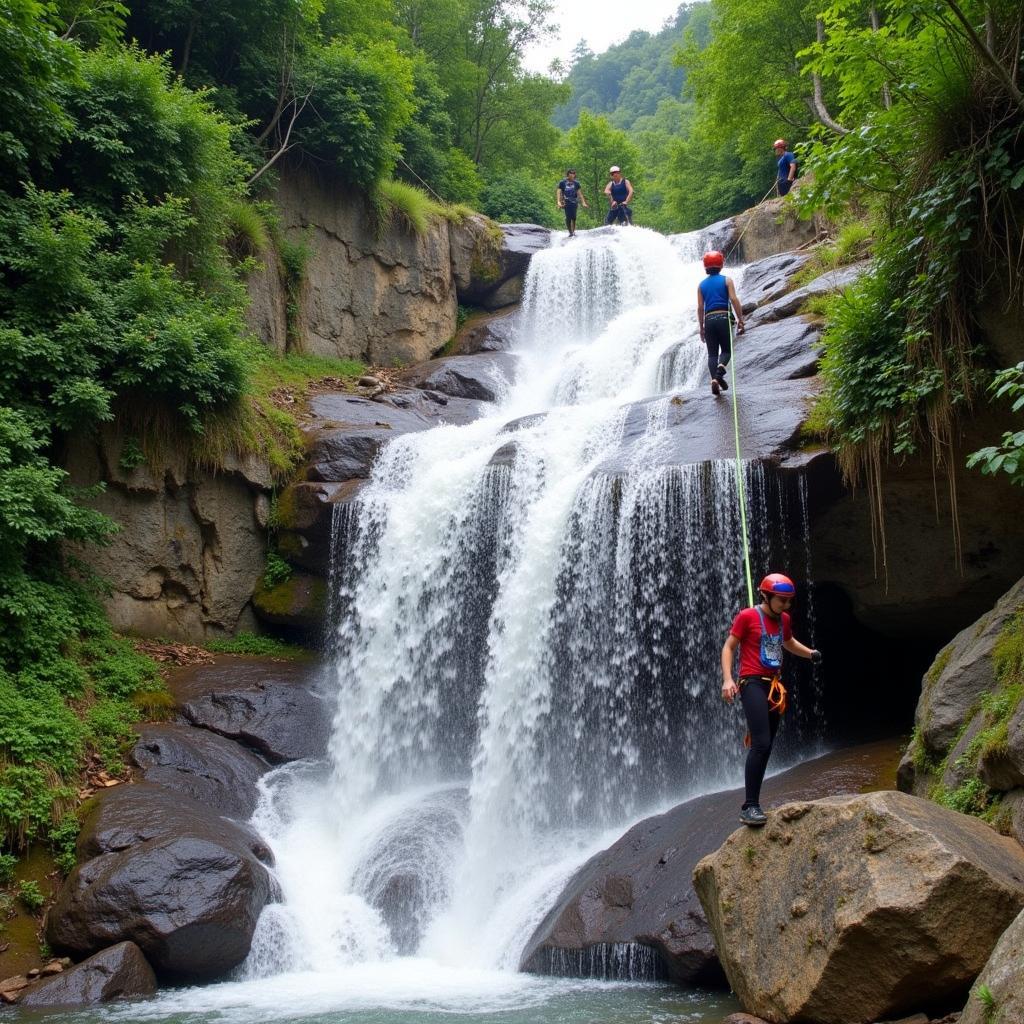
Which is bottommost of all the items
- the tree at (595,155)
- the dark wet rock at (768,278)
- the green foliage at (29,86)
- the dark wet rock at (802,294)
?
the dark wet rock at (802,294)

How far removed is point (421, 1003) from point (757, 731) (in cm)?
297

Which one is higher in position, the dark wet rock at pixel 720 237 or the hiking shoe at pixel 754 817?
the dark wet rock at pixel 720 237

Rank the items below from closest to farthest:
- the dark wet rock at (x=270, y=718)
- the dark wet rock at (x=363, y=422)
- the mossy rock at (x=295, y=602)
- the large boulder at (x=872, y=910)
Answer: the large boulder at (x=872, y=910)
the dark wet rock at (x=270, y=718)
the mossy rock at (x=295, y=602)
the dark wet rock at (x=363, y=422)

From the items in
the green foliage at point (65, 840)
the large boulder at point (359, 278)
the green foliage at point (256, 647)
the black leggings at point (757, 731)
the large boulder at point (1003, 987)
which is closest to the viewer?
the large boulder at point (1003, 987)

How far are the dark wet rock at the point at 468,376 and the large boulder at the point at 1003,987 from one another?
1316cm

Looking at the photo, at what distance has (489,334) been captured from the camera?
18.2 metres

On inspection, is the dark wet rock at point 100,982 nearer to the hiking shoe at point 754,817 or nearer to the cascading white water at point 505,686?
the cascading white water at point 505,686

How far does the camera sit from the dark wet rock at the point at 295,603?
1180 centimetres

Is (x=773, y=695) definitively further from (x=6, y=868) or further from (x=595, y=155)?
(x=595, y=155)

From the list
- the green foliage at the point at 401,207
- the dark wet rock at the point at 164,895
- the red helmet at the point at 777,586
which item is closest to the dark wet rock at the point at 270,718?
the dark wet rock at the point at 164,895

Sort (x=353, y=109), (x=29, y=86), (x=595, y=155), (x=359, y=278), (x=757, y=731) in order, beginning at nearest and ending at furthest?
1. (x=757, y=731)
2. (x=29, y=86)
3. (x=353, y=109)
4. (x=359, y=278)
5. (x=595, y=155)

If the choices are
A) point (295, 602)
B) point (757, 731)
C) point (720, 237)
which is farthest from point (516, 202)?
point (757, 731)

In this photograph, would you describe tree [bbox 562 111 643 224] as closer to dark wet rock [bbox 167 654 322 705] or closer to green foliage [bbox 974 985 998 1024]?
dark wet rock [bbox 167 654 322 705]

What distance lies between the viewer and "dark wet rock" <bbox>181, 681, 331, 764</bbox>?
9805 millimetres
